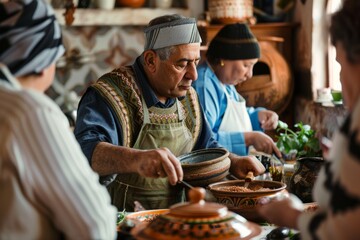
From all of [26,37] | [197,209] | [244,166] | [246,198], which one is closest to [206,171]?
[246,198]

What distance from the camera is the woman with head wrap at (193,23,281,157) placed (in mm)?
4829

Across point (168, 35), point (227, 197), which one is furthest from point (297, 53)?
point (227, 197)

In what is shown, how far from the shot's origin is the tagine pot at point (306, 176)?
10.5ft

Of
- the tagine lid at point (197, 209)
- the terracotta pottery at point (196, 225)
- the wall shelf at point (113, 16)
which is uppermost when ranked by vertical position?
the tagine lid at point (197, 209)

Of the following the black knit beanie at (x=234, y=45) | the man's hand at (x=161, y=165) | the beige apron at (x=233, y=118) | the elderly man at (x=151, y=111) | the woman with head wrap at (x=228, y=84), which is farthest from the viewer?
the black knit beanie at (x=234, y=45)

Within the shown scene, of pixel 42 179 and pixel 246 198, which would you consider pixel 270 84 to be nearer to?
pixel 246 198

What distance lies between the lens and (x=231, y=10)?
22.4 ft

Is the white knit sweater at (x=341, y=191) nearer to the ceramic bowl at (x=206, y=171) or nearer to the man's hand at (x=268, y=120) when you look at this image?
the ceramic bowl at (x=206, y=171)

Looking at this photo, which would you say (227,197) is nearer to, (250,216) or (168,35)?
(250,216)

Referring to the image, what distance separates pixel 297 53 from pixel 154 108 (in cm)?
391

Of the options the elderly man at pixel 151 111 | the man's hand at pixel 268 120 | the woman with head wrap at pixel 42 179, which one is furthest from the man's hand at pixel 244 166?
the man's hand at pixel 268 120

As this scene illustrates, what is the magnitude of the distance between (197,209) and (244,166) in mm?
1361

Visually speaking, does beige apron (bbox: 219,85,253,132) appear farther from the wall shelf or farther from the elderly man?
the wall shelf

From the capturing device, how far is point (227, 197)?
9.38ft
